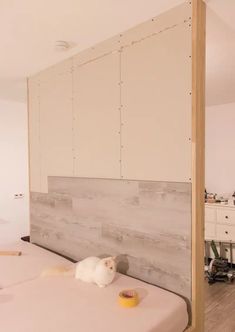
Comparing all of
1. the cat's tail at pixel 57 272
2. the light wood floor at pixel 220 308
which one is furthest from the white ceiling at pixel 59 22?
the light wood floor at pixel 220 308

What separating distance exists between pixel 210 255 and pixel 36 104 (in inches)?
124

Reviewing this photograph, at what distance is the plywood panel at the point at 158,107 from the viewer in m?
1.63

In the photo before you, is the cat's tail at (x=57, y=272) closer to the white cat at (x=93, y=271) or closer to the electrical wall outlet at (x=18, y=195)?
the white cat at (x=93, y=271)

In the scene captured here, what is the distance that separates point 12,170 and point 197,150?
3027 millimetres

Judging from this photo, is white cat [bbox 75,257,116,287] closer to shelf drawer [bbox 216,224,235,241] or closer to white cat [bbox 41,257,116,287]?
white cat [bbox 41,257,116,287]

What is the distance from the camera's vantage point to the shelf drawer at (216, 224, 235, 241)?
12.2 ft

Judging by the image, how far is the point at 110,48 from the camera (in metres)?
2.08

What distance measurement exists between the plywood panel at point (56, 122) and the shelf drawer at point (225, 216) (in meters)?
2.35

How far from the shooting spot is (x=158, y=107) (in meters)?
1.76

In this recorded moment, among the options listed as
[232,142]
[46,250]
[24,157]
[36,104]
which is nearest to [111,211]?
[46,250]

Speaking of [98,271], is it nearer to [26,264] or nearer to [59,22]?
[26,264]

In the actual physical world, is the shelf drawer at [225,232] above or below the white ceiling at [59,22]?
below

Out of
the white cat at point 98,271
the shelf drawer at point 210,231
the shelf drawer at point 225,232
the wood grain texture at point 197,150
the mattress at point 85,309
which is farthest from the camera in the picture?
the shelf drawer at point 210,231

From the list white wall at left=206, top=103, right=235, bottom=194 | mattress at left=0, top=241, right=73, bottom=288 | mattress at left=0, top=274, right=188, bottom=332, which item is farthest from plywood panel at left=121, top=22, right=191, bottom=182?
white wall at left=206, top=103, right=235, bottom=194
